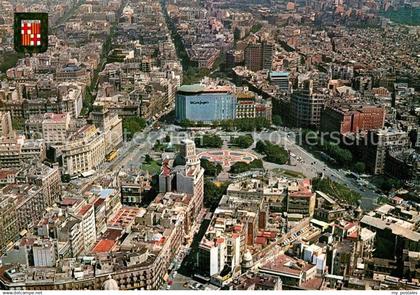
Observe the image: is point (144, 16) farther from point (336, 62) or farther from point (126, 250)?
point (126, 250)

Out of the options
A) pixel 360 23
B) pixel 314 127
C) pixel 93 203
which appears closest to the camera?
pixel 93 203

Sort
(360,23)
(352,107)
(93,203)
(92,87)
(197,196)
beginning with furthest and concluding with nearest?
(360,23) → (92,87) → (352,107) → (197,196) → (93,203)

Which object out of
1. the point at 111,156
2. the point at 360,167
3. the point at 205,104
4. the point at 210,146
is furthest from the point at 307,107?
the point at 111,156

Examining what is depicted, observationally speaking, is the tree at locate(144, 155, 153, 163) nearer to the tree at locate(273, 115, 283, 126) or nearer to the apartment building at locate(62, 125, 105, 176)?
the apartment building at locate(62, 125, 105, 176)

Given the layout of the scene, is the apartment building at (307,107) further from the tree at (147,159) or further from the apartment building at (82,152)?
the apartment building at (82,152)

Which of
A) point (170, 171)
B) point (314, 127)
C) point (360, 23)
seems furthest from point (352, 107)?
point (360, 23)

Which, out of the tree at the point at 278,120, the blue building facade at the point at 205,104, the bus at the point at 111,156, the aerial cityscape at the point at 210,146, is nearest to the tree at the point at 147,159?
the aerial cityscape at the point at 210,146

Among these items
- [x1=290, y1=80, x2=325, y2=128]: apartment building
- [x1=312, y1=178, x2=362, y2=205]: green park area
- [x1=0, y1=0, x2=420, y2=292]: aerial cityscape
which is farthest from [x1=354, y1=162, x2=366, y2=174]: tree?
[x1=290, y1=80, x2=325, y2=128]: apartment building
